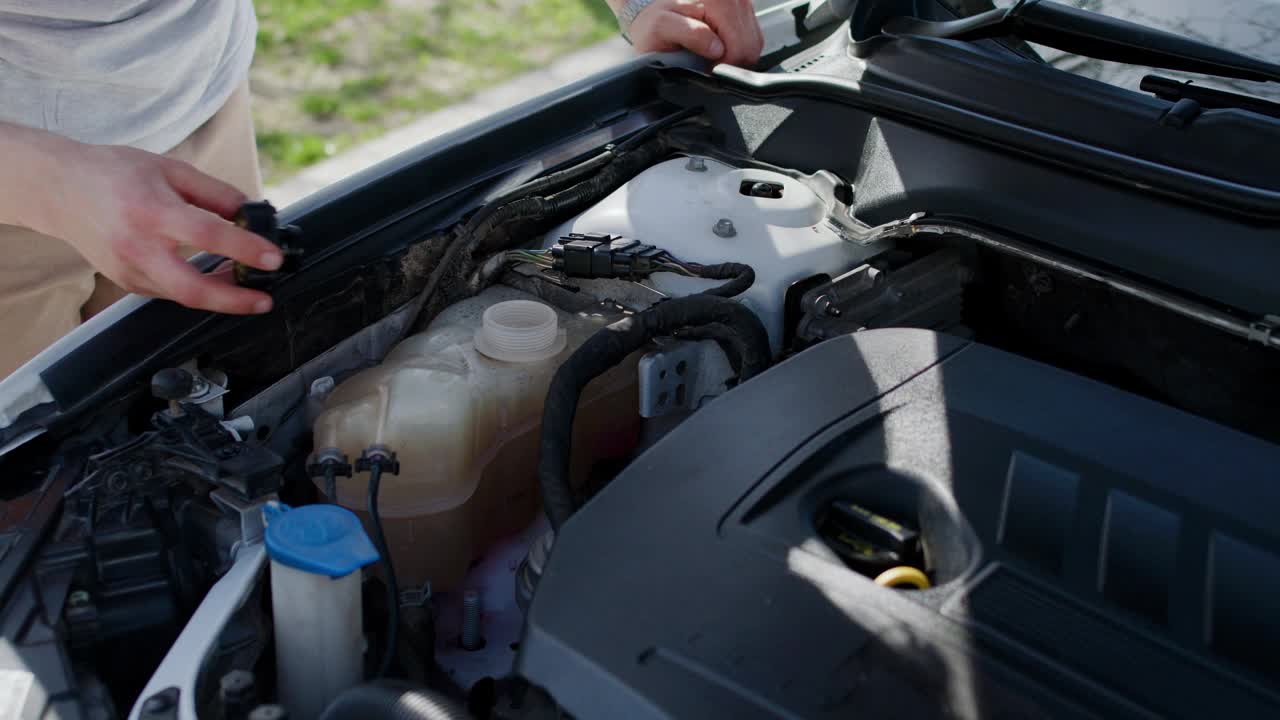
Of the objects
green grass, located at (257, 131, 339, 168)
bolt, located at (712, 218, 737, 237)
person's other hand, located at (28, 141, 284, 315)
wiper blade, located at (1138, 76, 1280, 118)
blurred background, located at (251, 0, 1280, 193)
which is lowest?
green grass, located at (257, 131, 339, 168)

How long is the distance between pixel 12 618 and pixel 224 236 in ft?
1.18

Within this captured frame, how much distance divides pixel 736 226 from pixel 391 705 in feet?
2.30

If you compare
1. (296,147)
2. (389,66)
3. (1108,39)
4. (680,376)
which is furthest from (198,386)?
(389,66)

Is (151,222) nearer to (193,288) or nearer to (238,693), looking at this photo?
(193,288)

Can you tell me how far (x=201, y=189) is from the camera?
1.05 meters

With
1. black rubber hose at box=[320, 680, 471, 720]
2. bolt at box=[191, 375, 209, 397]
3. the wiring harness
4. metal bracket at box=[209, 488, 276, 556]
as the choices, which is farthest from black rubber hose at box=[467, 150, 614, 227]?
black rubber hose at box=[320, 680, 471, 720]

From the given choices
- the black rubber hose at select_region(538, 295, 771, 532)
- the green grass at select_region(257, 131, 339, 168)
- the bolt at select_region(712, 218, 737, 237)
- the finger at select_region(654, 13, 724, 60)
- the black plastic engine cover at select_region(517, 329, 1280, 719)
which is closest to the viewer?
the black plastic engine cover at select_region(517, 329, 1280, 719)

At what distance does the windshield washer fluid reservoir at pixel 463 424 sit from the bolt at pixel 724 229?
16 cm

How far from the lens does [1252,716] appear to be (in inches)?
27.0

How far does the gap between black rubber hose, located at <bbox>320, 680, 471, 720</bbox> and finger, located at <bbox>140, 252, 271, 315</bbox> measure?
42 cm

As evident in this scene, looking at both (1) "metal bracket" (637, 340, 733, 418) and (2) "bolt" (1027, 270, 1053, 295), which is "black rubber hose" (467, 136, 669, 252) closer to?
(1) "metal bracket" (637, 340, 733, 418)

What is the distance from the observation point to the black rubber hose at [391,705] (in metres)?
0.74

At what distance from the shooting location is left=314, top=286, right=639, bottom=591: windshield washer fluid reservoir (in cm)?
106

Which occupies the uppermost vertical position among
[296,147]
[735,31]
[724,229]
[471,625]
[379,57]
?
[735,31]
